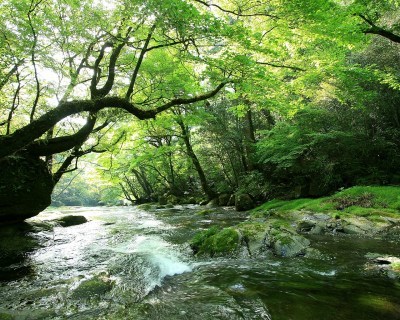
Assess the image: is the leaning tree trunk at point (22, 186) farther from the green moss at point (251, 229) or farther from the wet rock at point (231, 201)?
the wet rock at point (231, 201)

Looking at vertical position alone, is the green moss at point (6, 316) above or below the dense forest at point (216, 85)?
below

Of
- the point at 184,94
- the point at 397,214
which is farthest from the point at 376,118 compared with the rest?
the point at 184,94

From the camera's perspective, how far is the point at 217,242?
319 inches

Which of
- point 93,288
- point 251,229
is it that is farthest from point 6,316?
point 251,229

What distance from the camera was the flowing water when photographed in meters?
4.50

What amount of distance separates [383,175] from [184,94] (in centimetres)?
1099

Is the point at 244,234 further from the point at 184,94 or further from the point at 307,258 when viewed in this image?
the point at 184,94

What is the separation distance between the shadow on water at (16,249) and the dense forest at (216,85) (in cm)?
56

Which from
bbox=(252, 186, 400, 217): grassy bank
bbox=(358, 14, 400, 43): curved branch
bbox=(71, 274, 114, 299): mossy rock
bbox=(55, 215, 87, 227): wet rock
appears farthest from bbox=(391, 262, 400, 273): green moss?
bbox=(55, 215, 87, 227): wet rock

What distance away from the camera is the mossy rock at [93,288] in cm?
515

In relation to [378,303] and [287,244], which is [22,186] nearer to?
[287,244]

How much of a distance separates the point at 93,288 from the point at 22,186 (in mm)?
5127

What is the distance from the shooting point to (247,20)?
1088 centimetres

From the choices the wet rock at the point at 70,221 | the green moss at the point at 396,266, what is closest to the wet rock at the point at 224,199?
the wet rock at the point at 70,221
